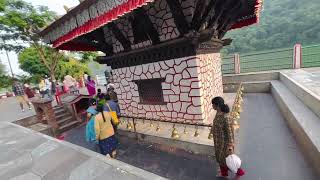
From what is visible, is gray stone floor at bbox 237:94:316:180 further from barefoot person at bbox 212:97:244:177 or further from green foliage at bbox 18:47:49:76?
green foliage at bbox 18:47:49:76

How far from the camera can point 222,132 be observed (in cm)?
332

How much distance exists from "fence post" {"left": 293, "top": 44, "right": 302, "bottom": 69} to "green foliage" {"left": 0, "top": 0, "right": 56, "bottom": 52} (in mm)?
17230

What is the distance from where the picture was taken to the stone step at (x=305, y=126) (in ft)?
11.3

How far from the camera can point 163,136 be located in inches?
209

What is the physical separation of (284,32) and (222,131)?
53.0 metres

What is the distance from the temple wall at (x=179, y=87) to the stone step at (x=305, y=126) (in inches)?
91.8

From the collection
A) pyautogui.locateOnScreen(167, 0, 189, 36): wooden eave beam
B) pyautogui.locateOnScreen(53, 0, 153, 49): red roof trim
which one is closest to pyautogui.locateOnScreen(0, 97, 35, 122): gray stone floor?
pyautogui.locateOnScreen(53, 0, 153, 49): red roof trim

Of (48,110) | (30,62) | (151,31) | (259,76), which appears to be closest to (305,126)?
(151,31)

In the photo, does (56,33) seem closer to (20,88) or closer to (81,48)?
(81,48)

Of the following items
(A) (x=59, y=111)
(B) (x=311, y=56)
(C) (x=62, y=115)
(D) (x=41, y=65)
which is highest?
(D) (x=41, y=65)

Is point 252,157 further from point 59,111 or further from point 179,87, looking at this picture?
point 59,111

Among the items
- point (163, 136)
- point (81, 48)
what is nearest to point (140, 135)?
point (163, 136)

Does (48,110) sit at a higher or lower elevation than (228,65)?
lower

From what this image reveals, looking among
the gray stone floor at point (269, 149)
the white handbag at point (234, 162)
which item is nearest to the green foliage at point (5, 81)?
the gray stone floor at point (269, 149)
